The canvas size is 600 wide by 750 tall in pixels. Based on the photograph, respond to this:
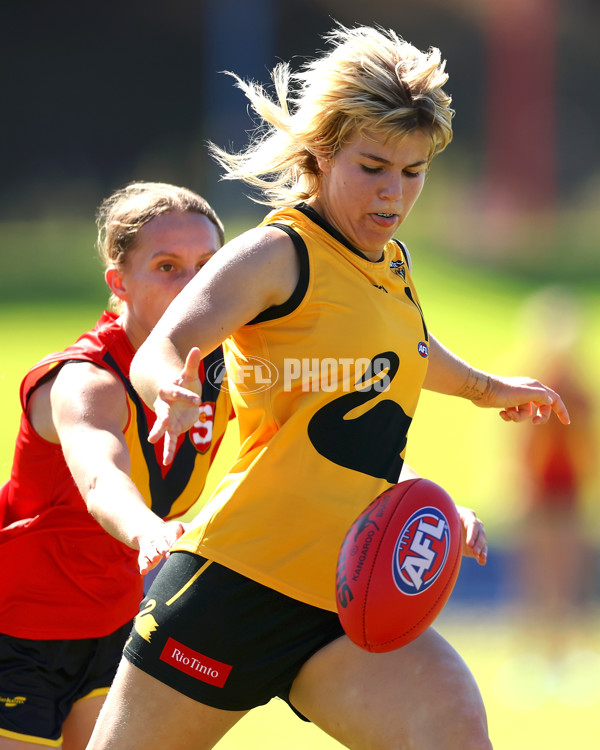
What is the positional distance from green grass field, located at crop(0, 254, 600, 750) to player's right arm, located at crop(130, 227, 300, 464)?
3297 mm

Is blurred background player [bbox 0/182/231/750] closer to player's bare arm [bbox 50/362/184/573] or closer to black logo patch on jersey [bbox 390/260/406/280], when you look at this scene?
player's bare arm [bbox 50/362/184/573]

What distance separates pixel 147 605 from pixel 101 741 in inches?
11.2

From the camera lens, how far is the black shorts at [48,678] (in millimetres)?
2877

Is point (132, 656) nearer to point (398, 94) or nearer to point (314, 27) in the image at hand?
point (398, 94)

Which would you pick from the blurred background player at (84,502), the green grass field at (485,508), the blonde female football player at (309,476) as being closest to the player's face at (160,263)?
the blurred background player at (84,502)

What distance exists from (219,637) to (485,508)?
6.82m

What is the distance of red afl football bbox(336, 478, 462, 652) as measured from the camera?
7.09 ft

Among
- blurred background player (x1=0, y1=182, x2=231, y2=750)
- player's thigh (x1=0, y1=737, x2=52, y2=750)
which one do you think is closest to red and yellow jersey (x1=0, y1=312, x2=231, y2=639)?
blurred background player (x1=0, y1=182, x2=231, y2=750)

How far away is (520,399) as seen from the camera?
9.58 feet

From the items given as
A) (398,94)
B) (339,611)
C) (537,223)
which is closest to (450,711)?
(339,611)

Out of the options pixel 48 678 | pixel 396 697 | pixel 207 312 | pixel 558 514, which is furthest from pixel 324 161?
pixel 558 514

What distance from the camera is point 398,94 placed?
7.82 ft

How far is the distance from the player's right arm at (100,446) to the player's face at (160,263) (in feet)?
0.91

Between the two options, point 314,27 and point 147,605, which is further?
point 314,27
